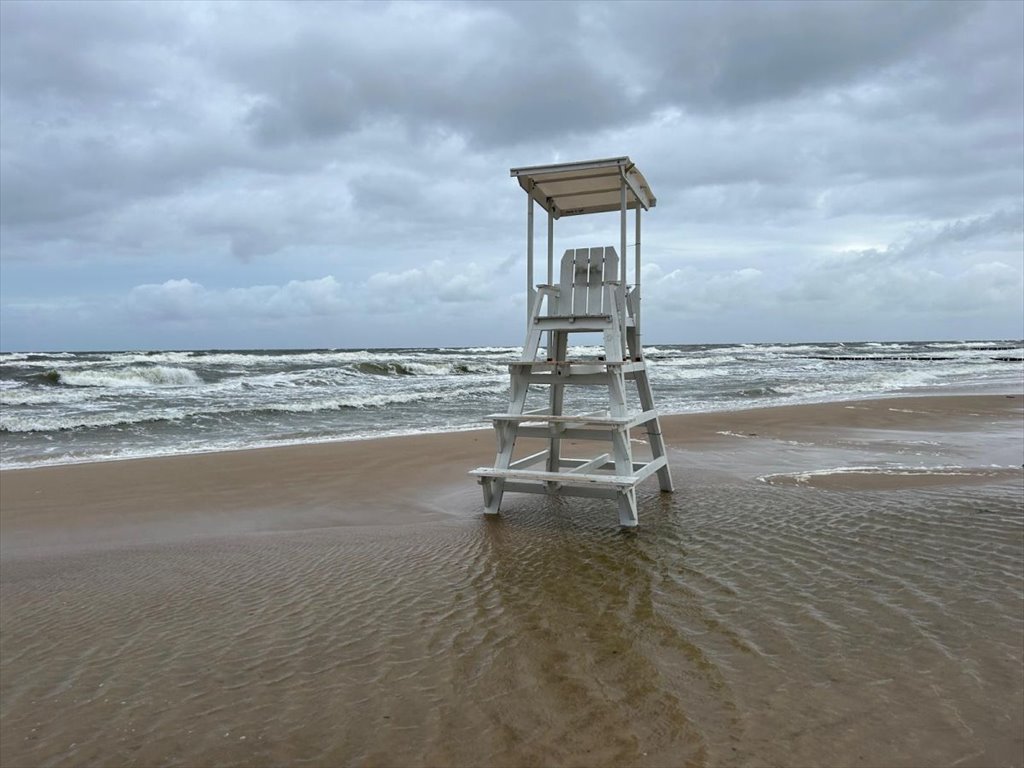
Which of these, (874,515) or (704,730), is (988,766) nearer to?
(704,730)

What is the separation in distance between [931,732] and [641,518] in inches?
127

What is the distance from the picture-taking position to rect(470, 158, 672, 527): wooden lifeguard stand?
17.5 ft

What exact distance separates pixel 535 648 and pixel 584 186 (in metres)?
4.30

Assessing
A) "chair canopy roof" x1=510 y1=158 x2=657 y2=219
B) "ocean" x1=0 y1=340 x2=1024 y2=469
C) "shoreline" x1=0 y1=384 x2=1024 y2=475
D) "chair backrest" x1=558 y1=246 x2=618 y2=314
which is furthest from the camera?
"ocean" x1=0 y1=340 x2=1024 y2=469

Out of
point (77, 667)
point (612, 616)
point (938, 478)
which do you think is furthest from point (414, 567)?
point (938, 478)

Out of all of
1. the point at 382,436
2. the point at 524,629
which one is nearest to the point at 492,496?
the point at 524,629

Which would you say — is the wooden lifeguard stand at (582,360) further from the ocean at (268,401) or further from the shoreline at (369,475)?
the shoreline at (369,475)

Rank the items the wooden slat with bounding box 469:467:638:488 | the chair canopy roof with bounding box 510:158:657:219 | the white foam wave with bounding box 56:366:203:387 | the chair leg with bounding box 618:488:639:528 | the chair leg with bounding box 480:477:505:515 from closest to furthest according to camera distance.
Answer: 1. the wooden slat with bounding box 469:467:638:488
2. the chair leg with bounding box 618:488:639:528
3. the chair canopy roof with bounding box 510:158:657:219
4. the chair leg with bounding box 480:477:505:515
5. the white foam wave with bounding box 56:366:203:387

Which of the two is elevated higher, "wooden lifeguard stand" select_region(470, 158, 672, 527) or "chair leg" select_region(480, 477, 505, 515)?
"wooden lifeguard stand" select_region(470, 158, 672, 527)

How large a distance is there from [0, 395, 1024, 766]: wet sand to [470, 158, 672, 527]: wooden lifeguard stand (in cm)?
41

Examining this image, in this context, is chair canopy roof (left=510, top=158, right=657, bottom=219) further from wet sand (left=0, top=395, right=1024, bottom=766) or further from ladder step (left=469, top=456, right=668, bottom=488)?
wet sand (left=0, top=395, right=1024, bottom=766)

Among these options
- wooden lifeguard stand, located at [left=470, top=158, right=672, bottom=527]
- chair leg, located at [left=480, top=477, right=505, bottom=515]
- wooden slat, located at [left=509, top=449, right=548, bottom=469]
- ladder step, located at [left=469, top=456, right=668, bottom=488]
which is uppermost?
wooden lifeguard stand, located at [left=470, top=158, right=672, bottom=527]

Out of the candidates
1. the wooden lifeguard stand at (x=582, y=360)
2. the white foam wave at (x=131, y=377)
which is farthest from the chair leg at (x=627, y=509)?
the white foam wave at (x=131, y=377)

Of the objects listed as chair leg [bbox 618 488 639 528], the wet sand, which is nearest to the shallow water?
the wet sand
